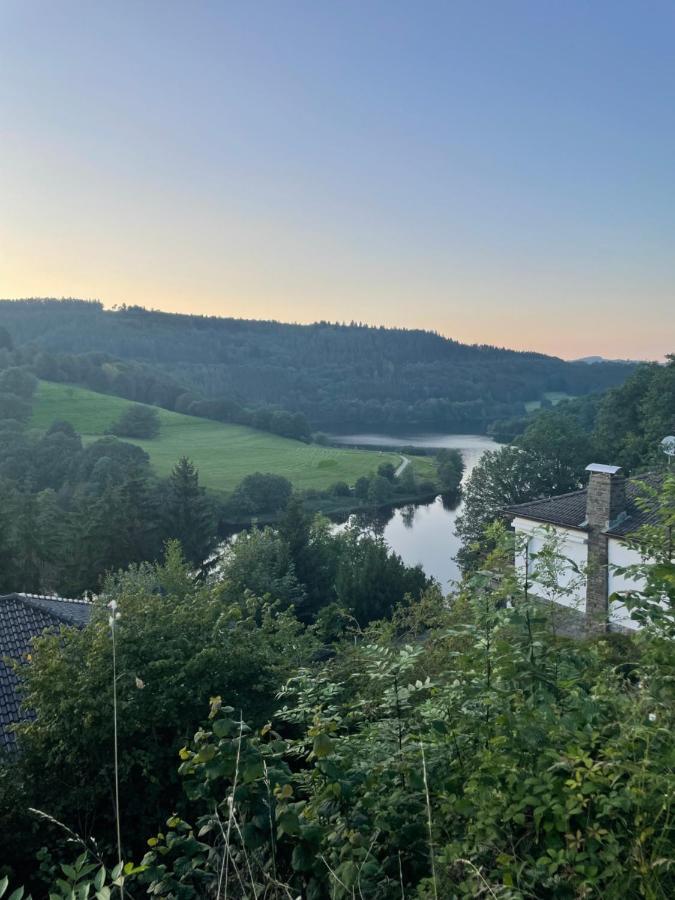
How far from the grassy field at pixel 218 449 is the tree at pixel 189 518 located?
2116 centimetres

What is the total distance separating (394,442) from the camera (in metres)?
101

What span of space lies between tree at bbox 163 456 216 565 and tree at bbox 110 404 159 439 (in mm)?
44843

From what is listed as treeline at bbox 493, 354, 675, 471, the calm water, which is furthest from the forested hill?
treeline at bbox 493, 354, 675, 471

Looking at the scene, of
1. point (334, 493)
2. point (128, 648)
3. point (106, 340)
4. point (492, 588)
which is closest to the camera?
point (492, 588)

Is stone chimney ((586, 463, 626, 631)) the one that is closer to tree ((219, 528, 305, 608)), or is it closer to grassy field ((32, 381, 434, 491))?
tree ((219, 528, 305, 608))

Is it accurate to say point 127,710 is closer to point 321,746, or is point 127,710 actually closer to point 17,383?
point 321,746

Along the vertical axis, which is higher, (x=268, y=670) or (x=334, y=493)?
(x=268, y=670)

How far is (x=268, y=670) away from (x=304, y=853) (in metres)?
5.03

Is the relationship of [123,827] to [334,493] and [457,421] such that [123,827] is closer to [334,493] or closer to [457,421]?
[334,493]

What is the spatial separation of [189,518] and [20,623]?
24.3 metres

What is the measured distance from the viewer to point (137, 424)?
80.7 m

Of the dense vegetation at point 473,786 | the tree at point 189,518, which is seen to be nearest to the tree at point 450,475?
the tree at point 189,518

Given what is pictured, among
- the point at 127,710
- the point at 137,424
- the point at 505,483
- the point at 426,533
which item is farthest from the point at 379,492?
the point at 127,710

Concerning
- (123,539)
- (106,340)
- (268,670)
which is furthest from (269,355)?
(268,670)
